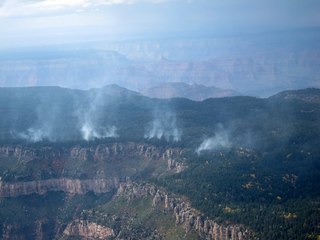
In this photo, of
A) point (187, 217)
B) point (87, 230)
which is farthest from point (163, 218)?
point (87, 230)

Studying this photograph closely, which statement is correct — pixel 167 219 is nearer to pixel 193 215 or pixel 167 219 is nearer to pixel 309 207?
pixel 193 215

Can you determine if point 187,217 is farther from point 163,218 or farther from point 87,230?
point 87,230

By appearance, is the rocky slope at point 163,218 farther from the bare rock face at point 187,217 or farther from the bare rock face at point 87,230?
the bare rock face at point 87,230

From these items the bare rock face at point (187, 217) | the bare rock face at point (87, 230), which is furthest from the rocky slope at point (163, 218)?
the bare rock face at point (87, 230)

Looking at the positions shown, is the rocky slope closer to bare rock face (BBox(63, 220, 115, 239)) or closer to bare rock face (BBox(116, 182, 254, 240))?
bare rock face (BBox(116, 182, 254, 240))

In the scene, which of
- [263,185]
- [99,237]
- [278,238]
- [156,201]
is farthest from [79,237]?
[278,238]
